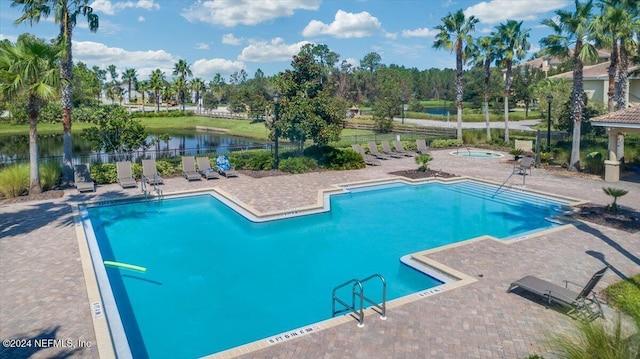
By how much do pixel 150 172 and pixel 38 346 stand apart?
479 inches

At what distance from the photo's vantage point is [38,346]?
6.22 metres

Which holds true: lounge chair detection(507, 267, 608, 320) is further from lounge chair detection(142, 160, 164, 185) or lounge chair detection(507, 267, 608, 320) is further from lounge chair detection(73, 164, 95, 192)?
lounge chair detection(73, 164, 95, 192)

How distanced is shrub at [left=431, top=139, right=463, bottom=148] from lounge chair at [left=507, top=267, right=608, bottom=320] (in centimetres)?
2149

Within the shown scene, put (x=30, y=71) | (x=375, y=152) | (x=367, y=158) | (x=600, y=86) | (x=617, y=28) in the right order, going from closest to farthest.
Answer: (x=30, y=71) → (x=617, y=28) → (x=367, y=158) → (x=375, y=152) → (x=600, y=86)

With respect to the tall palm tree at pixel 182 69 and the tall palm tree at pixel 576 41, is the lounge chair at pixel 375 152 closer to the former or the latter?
the tall palm tree at pixel 576 41

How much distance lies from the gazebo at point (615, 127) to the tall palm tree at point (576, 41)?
62.4 inches

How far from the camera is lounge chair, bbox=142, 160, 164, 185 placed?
17562mm

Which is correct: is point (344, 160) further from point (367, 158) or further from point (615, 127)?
point (615, 127)

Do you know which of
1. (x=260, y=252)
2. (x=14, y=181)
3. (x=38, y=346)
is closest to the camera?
(x=38, y=346)

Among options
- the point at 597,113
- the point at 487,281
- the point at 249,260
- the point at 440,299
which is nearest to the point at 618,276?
the point at 487,281

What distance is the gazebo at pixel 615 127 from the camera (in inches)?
670

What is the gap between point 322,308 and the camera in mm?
8414

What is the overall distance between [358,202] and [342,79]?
67740mm

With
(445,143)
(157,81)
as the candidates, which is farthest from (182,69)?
(445,143)
